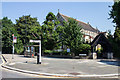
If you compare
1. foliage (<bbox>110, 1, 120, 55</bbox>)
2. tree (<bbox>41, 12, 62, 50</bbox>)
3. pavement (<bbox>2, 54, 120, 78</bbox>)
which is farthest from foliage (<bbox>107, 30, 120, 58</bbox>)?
tree (<bbox>41, 12, 62, 50</bbox>)

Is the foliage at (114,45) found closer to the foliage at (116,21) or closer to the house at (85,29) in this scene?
the foliage at (116,21)

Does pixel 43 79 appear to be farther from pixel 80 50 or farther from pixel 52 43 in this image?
pixel 52 43

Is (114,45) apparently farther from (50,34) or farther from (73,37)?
(50,34)

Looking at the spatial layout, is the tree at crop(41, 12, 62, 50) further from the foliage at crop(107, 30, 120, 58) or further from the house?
the foliage at crop(107, 30, 120, 58)

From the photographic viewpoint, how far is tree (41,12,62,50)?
35719 mm

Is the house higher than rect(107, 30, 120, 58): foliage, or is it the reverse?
the house

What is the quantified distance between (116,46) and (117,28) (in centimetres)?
368

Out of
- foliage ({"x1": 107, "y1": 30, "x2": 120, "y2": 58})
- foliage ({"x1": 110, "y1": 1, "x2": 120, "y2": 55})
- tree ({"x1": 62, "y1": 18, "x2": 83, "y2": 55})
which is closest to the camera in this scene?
foliage ({"x1": 110, "y1": 1, "x2": 120, "y2": 55})

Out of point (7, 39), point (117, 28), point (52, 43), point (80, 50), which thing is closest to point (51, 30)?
point (52, 43)

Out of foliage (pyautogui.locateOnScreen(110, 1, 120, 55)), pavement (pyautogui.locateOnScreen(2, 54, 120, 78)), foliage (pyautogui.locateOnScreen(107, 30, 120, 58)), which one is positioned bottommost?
pavement (pyautogui.locateOnScreen(2, 54, 120, 78))

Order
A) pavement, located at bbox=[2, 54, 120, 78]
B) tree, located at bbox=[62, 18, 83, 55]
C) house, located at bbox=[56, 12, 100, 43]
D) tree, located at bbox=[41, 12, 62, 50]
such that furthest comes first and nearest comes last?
1. house, located at bbox=[56, 12, 100, 43]
2. tree, located at bbox=[41, 12, 62, 50]
3. tree, located at bbox=[62, 18, 83, 55]
4. pavement, located at bbox=[2, 54, 120, 78]

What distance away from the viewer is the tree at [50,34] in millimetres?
35719

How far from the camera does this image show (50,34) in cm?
3694

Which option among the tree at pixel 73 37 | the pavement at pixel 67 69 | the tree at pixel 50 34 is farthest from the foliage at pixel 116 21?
the tree at pixel 50 34
